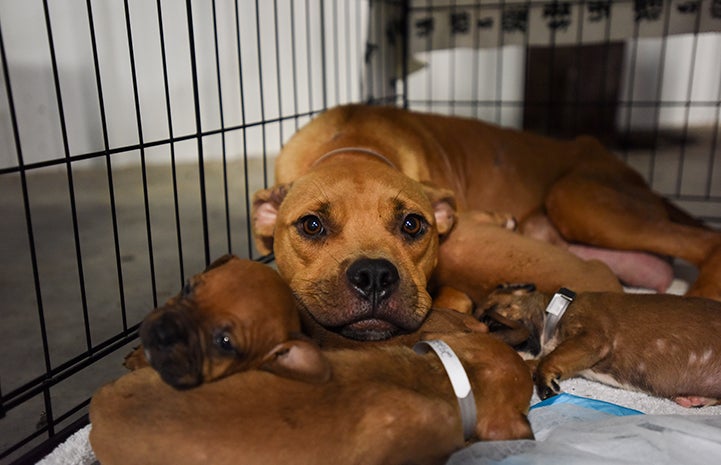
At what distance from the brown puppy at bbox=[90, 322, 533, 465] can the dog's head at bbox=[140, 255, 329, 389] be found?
0.06ft

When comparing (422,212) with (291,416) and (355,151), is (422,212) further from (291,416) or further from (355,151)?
(291,416)

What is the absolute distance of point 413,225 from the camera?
2.87m

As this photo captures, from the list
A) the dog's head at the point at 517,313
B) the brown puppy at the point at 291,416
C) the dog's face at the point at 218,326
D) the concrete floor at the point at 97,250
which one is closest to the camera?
the brown puppy at the point at 291,416

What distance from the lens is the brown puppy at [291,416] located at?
1.72 metres

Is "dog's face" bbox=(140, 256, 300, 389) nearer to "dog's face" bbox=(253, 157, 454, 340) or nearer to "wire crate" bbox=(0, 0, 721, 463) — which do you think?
"dog's face" bbox=(253, 157, 454, 340)

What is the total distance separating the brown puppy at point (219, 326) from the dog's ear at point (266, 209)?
1034 millimetres

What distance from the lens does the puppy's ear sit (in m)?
1.85

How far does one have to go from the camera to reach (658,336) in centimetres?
269

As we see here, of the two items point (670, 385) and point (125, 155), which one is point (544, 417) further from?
point (125, 155)

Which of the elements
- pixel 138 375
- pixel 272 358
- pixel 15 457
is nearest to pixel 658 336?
pixel 272 358

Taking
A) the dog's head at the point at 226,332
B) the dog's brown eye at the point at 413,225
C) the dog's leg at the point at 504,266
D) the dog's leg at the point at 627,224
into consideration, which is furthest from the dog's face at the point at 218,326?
the dog's leg at the point at 627,224

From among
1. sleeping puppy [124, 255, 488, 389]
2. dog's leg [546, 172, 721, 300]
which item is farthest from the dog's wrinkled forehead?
dog's leg [546, 172, 721, 300]

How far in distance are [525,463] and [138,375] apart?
3.87 ft

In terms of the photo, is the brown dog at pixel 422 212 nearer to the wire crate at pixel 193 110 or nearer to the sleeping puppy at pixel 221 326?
the sleeping puppy at pixel 221 326
